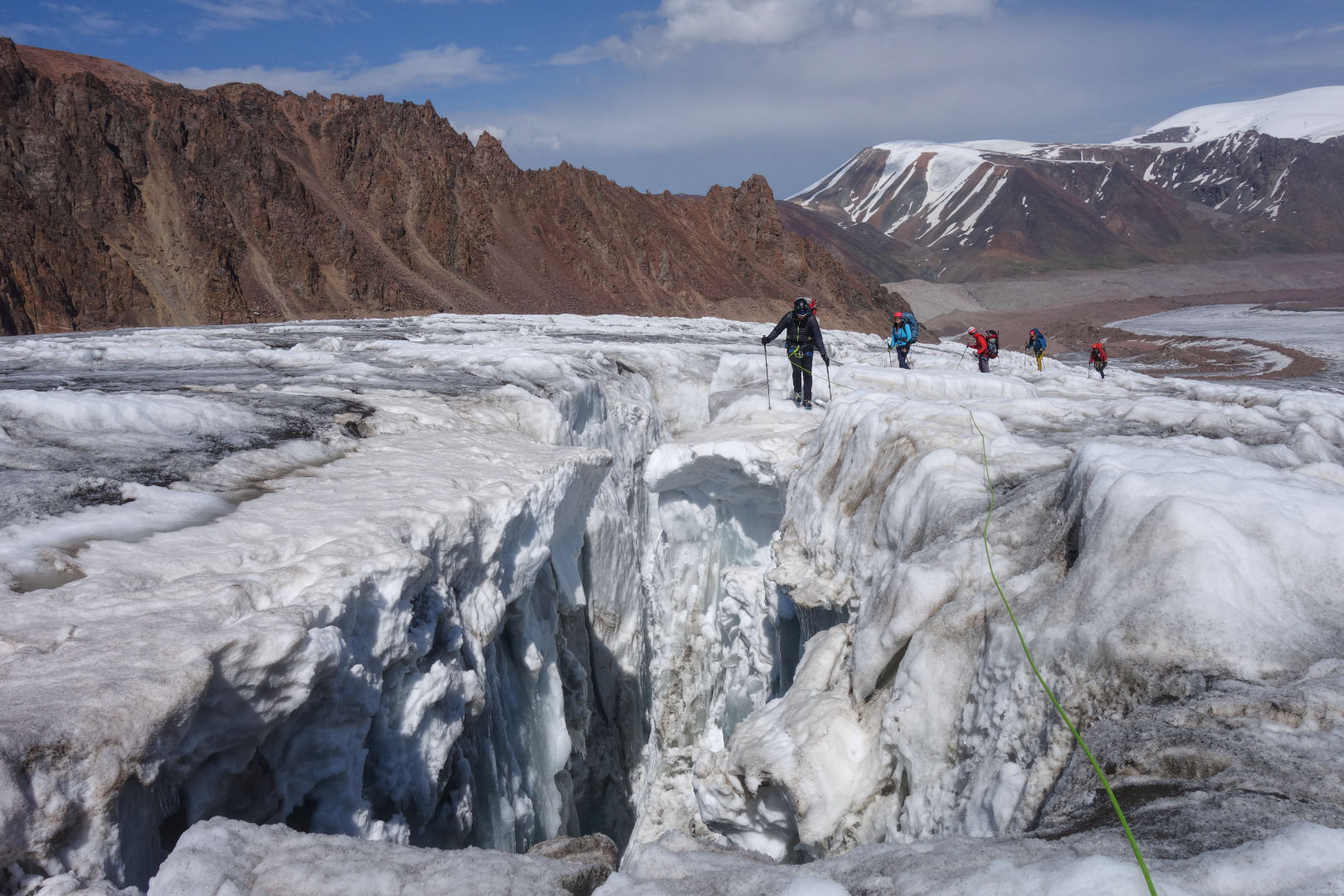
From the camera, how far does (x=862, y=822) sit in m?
4.09

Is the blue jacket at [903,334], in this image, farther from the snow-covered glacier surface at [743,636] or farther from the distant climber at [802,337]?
the snow-covered glacier surface at [743,636]

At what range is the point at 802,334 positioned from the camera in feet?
31.7

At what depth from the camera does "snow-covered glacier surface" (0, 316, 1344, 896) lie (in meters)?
2.42

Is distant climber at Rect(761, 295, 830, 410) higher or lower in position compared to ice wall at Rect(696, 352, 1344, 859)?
higher

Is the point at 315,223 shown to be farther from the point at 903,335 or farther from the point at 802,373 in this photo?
the point at 802,373

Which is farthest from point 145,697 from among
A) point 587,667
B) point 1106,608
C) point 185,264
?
point 185,264

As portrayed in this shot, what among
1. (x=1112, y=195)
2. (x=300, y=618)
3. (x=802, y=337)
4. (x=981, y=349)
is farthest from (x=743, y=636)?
(x=1112, y=195)

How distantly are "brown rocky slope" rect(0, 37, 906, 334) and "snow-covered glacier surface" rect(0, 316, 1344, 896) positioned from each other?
981 inches

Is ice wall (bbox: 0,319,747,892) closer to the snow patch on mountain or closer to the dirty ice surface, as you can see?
the dirty ice surface

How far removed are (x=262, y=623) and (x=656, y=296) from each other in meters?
42.3

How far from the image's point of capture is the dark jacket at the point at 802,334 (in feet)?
31.2

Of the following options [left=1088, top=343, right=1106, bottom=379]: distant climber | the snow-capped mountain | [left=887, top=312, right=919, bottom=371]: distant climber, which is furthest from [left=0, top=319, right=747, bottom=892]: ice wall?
the snow-capped mountain

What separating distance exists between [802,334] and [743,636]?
11.6 feet

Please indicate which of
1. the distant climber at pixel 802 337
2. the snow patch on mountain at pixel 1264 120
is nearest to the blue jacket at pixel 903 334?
the distant climber at pixel 802 337
